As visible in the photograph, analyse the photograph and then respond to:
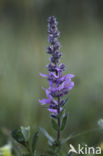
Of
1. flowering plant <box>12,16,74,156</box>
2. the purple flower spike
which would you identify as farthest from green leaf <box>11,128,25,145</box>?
the purple flower spike

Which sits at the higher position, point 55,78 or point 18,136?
point 55,78

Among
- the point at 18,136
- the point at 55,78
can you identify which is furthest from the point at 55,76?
the point at 18,136

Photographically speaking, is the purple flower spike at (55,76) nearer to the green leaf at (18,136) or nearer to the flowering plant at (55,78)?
the flowering plant at (55,78)

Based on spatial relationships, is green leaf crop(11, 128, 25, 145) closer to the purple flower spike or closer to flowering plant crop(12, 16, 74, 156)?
flowering plant crop(12, 16, 74, 156)

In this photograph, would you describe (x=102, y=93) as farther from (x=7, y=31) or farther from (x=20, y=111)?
(x=7, y=31)

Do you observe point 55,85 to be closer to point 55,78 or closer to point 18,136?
point 55,78

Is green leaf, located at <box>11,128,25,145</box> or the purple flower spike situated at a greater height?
the purple flower spike

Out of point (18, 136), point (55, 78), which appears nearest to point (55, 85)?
point (55, 78)

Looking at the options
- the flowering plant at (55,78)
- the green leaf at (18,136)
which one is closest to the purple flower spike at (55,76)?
the flowering plant at (55,78)

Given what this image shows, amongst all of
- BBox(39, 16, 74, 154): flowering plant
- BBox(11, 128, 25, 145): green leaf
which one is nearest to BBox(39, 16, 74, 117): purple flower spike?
BBox(39, 16, 74, 154): flowering plant

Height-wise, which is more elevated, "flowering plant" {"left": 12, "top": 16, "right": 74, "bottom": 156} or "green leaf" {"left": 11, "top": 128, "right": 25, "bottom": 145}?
"flowering plant" {"left": 12, "top": 16, "right": 74, "bottom": 156}

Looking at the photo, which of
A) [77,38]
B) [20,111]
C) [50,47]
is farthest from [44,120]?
[77,38]
